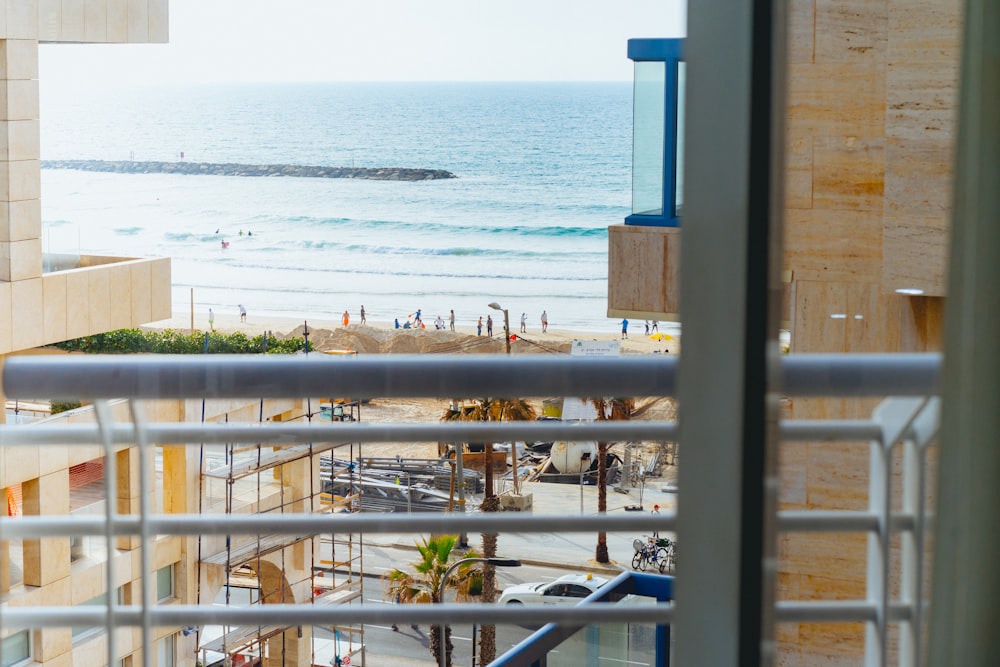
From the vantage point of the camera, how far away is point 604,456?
4.32 m

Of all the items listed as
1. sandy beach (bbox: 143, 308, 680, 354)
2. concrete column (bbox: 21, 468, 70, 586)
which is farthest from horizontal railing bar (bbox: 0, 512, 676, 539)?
sandy beach (bbox: 143, 308, 680, 354)

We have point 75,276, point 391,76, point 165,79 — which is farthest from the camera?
point 391,76

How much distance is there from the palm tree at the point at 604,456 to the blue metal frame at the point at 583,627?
244 centimetres

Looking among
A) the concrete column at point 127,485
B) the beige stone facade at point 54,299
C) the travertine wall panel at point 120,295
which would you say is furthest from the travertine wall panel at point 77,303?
the concrete column at point 127,485

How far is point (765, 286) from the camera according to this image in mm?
381

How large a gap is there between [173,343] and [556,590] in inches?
163

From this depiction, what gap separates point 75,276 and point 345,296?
368 centimetres

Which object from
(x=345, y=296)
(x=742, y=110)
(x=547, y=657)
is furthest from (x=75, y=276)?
(x=742, y=110)

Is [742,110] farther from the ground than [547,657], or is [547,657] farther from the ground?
[742,110]

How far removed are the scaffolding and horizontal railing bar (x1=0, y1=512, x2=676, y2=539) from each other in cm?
373

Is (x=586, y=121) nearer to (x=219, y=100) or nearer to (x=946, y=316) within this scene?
(x=219, y=100)

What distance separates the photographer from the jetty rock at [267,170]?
10398 mm

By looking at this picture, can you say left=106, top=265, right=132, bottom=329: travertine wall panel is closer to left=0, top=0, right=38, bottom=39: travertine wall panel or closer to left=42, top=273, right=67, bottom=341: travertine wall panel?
left=42, top=273, right=67, bottom=341: travertine wall panel

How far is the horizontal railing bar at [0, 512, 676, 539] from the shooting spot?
0.83 m
